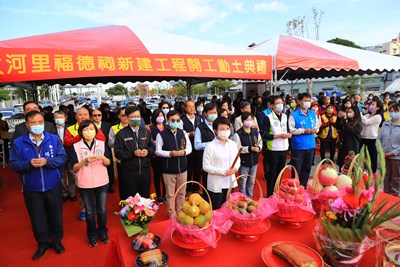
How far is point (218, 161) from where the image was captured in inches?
106

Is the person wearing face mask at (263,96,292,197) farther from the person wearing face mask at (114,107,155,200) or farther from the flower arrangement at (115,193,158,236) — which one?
the flower arrangement at (115,193,158,236)

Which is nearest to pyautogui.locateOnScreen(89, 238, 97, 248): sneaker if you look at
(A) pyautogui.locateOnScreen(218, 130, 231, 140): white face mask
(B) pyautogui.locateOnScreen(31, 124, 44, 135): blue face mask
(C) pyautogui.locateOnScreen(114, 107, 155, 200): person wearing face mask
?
(C) pyautogui.locateOnScreen(114, 107, 155, 200): person wearing face mask

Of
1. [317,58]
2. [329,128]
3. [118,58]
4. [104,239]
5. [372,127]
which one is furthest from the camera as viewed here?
[329,128]

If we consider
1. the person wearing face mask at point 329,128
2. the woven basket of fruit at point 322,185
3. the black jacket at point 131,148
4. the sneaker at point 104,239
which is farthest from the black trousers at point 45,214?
the person wearing face mask at point 329,128

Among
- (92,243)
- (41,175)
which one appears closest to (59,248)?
(92,243)

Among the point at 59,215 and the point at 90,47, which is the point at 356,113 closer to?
the point at 90,47

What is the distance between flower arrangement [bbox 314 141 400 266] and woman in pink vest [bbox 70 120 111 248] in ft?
7.38

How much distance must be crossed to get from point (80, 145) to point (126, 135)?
0.52m

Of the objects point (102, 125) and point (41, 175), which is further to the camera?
point (102, 125)

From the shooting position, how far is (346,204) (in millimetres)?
1285

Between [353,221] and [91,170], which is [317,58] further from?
[91,170]

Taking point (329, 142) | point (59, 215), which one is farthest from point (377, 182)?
point (329, 142)

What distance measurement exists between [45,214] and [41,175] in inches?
19.3

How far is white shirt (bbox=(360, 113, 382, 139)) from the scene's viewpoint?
4.93 m
